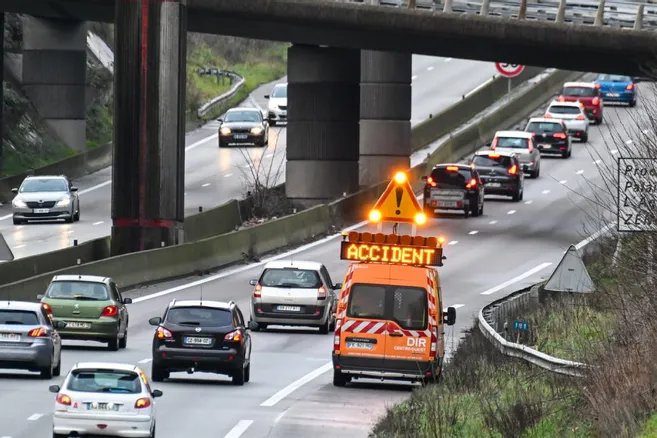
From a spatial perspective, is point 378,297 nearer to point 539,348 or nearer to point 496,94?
point 539,348

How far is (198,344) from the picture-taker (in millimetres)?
29328

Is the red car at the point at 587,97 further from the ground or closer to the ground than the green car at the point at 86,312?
further from the ground

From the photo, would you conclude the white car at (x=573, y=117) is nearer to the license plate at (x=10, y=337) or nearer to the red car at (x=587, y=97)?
the red car at (x=587, y=97)

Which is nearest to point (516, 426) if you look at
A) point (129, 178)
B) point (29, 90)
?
point (129, 178)

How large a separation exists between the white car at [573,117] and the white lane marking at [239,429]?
182 ft

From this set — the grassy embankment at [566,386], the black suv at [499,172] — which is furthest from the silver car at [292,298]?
the black suv at [499,172]

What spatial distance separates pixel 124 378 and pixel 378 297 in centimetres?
803

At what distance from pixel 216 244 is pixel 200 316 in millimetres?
20011

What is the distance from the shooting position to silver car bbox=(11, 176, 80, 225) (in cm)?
5628

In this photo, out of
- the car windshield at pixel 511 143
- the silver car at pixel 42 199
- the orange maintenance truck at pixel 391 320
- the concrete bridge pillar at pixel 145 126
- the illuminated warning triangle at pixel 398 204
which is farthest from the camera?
the car windshield at pixel 511 143

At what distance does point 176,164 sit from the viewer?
1953 inches

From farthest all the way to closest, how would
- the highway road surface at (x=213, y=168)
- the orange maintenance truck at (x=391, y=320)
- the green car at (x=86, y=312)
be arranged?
the highway road surface at (x=213, y=168), the green car at (x=86, y=312), the orange maintenance truck at (x=391, y=320)

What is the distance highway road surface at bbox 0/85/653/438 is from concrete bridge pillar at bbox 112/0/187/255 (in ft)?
7.79

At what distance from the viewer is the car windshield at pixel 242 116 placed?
79250mm
